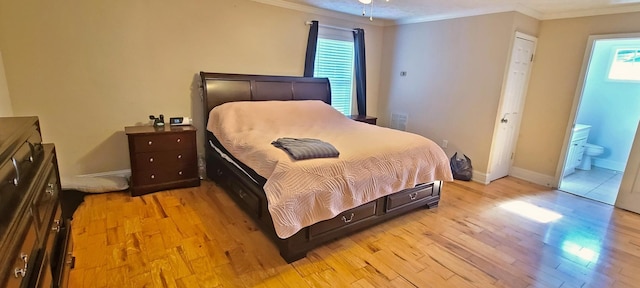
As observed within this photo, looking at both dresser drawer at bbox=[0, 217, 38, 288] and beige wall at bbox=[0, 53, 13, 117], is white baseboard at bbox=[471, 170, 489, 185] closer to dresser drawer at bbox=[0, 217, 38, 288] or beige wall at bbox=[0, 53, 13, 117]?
dresser drawer at bbox=[0, 217, 38, 288]

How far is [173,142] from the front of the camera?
328cm

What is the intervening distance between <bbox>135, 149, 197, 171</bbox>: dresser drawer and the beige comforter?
1.27ft

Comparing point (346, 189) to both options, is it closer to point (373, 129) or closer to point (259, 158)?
point (259, 158)

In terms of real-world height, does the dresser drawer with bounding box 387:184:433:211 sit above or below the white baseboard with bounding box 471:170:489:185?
above

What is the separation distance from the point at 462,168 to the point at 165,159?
11.9 ft

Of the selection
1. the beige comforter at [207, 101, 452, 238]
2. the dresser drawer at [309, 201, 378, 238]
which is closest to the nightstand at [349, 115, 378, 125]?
the beige comforter at [207, 101, 452, 238]

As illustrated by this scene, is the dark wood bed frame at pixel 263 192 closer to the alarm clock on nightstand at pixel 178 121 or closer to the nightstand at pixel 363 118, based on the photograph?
the alarm clock on nightstand at pixel 178 121

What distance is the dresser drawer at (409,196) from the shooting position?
2787 millimetres

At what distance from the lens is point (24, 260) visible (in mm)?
1028

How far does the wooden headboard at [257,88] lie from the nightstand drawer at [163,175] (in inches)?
25.5

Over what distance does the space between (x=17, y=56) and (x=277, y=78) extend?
2.51 metres

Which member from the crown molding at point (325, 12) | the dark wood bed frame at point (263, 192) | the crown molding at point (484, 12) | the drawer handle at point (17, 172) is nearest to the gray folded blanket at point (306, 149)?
the dark wood bed frame at point (263, 192)

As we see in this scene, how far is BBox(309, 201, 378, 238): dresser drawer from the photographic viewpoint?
7.66 ft

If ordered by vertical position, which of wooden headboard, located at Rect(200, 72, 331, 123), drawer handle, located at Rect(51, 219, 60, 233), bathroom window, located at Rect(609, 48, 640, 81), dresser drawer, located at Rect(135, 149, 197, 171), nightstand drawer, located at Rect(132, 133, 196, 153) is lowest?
dresser drawer, located at Rect(135, 149, 197, 171)
